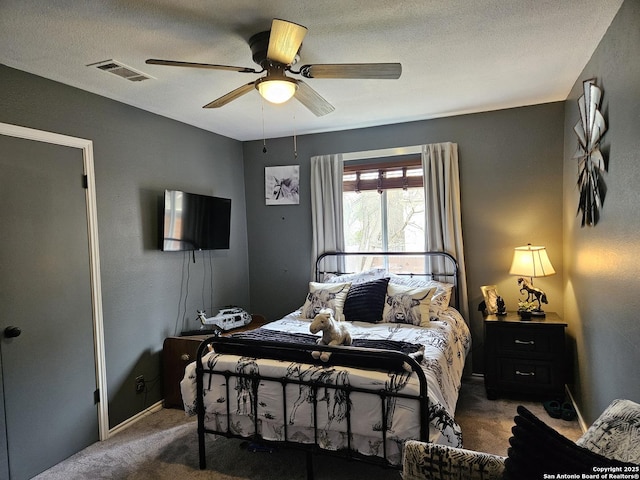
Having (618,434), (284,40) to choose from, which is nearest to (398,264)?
(284,40)

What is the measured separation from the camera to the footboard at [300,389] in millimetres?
1965

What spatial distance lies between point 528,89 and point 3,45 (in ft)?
11.8

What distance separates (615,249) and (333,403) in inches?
68.2

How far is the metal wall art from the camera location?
2244mm

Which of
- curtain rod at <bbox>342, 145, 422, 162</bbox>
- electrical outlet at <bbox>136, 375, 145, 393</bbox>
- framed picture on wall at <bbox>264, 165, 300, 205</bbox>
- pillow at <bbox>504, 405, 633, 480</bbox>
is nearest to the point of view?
pillow at <bbox>504, 405, 633, 480</bbox>

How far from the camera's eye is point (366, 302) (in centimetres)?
337

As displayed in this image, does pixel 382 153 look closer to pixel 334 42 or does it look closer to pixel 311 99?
pixel 311 99

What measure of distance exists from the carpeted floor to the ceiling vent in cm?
259

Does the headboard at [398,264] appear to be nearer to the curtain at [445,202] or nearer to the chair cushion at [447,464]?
the curtain at [445,202]

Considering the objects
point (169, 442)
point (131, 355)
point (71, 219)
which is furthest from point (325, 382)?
point (71, 219)

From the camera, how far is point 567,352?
3.20 metres

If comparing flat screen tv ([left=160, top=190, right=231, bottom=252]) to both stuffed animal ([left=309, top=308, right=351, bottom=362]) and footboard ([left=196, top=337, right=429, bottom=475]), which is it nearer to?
footboard ([left=196, top=337, right=429, bottom=475])

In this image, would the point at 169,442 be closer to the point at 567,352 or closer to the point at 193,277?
the point at 193,277

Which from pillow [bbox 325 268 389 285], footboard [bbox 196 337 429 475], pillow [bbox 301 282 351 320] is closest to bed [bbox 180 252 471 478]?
footboard [bbox 196 337 429 475]
